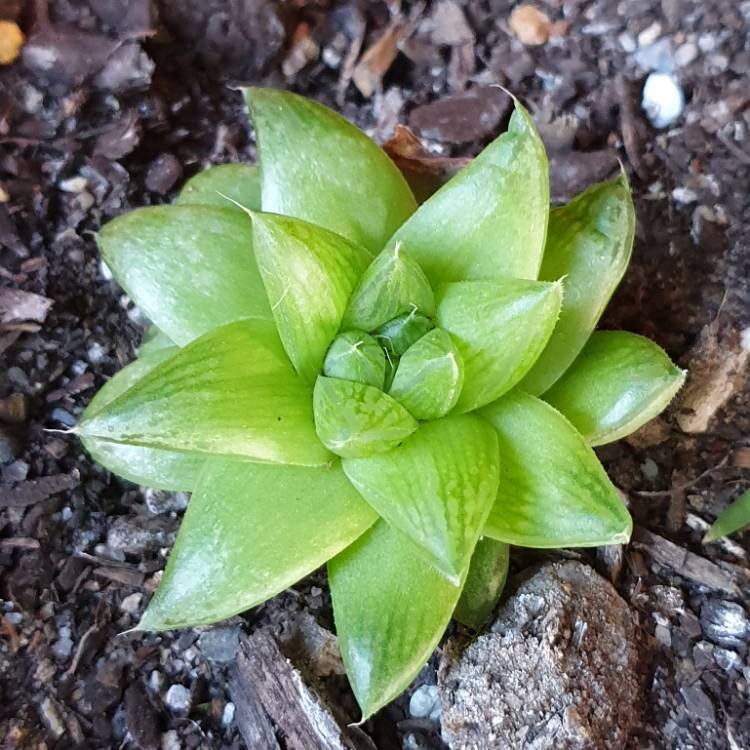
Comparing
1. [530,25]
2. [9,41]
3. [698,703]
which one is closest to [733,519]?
[698,703]

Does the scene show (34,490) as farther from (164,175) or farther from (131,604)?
(164,175)

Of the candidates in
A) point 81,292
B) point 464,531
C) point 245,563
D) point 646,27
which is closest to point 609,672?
point 464,531

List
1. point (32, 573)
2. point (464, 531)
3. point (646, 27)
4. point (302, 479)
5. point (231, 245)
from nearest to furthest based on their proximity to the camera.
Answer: point (464, 531) < point (302, 479) < point (231, 245) < point (32, 573) < point (646, 27)

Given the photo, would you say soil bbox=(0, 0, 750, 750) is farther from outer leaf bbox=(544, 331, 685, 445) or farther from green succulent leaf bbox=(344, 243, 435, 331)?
green succulent leaf bbox=(344, 243, 435, 331)

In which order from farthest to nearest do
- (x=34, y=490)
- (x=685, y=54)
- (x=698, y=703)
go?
(x=685, y=54) → (x=34, y=490) → (x=698, y=703)

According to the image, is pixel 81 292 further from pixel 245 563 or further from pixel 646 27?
pixel 646 27

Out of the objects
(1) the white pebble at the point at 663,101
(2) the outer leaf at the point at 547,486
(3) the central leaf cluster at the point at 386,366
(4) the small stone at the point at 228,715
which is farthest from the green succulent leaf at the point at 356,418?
(1) the white pebble at the point at 663,101

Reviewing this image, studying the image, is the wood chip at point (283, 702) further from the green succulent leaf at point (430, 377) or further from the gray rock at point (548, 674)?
the green succulent leaf at point (430, 377)
